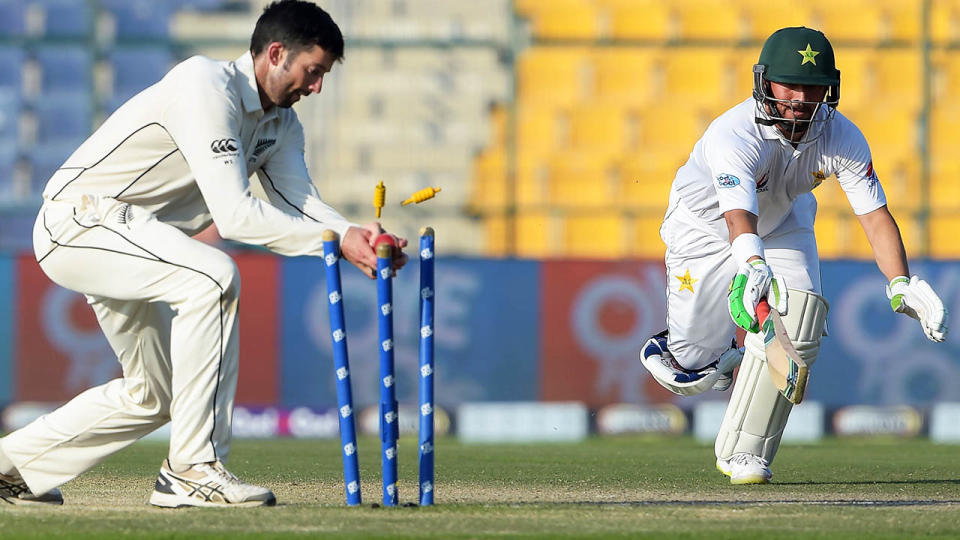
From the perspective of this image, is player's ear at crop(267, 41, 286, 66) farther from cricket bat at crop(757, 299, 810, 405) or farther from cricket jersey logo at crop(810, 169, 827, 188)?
cricket jersey logo at crop(810, 169, 827, 188)

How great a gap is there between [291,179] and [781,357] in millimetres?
Answer: 1661

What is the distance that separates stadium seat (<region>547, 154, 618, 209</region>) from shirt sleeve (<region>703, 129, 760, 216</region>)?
6.63 m

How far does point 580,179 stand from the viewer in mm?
11805

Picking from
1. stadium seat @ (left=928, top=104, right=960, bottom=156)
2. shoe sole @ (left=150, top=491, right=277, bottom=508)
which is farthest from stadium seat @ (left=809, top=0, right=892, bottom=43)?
shoe sole @ (left=150, top=491, right=277, bottom=508)

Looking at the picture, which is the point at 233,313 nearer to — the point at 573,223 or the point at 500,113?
the point at 573,223

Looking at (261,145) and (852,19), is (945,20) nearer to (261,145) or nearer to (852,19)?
(852,19)

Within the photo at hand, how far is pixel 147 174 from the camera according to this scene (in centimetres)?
400

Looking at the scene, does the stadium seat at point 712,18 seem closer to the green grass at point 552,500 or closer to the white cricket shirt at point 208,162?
the green grass at point 552,500

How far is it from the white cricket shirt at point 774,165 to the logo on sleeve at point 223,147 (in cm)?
165

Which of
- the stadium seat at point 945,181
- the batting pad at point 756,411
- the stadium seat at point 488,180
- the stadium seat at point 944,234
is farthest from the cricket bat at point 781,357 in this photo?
the stadium seat at point 945,181

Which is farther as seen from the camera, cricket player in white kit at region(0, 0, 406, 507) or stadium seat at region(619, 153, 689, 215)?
stadium seat at region(619, 153, 689, 215)

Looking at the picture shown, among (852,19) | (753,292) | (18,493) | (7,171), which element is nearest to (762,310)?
(753,292)

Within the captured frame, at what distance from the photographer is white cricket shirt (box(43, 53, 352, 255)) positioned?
3.82 meters

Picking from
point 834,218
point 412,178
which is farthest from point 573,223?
point 834,218
